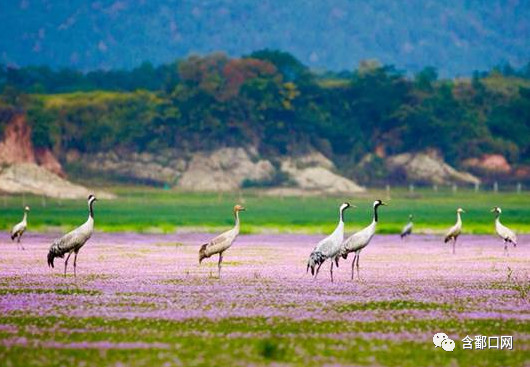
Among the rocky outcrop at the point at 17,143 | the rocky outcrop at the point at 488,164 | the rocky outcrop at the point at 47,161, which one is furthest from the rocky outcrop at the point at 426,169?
the rocky outcrop at the point at 17,143

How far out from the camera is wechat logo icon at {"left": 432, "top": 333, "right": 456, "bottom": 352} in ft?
77.0

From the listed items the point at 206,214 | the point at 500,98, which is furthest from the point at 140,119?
the point at 206,214

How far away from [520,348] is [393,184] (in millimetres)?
145877

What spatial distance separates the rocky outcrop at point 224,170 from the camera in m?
157

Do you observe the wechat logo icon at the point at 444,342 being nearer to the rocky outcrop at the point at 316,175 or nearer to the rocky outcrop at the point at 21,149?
the rocky outcrop at the point at 21,149

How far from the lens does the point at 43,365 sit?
21.8 m

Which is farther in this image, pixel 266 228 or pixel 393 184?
pixel 393 184

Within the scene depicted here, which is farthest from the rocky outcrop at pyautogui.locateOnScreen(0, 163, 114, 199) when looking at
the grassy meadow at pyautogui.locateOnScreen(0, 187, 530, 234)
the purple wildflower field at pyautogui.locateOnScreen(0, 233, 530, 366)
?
the purple wildflower field at pyautogui.locateOnScreen(0, 233, 530, 366)

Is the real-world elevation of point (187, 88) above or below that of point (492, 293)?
above

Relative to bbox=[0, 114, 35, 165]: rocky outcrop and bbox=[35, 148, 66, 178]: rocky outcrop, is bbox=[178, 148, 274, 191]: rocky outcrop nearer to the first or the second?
bbox=[35, 148, 66, 178]: rocky outcrop

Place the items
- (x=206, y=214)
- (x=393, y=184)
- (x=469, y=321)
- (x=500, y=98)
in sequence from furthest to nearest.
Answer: (x=500, y=98) → (x=393, y=184) → (x=206, y=214) → (x=469, y=321)

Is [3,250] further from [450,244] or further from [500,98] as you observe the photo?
[500,98]

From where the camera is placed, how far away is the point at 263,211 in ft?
364

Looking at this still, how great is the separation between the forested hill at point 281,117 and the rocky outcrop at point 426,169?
1.92 meters
